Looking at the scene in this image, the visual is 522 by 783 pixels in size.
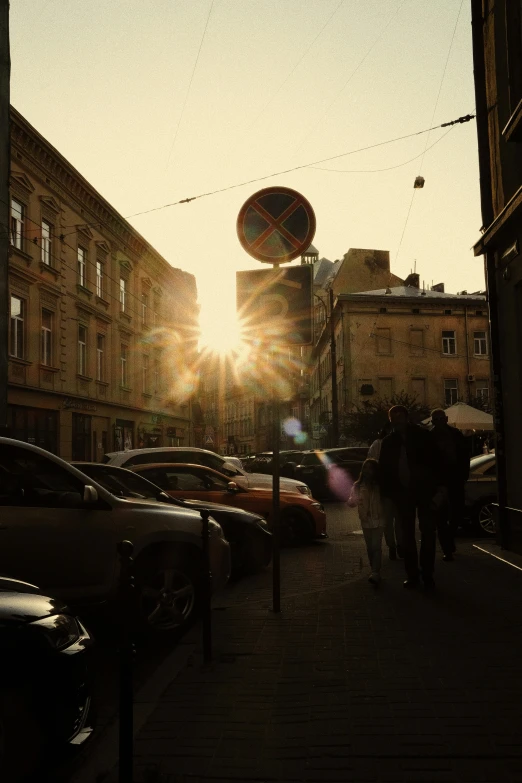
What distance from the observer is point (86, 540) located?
6391mm

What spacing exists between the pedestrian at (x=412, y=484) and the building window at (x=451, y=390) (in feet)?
162

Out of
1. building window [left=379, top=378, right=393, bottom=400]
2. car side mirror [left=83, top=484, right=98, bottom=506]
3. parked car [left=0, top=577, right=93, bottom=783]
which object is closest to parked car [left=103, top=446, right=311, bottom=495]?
car side mirror [left=83, top=484, right=98, bottom=506]

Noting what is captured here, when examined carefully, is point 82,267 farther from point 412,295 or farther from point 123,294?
point 412,295

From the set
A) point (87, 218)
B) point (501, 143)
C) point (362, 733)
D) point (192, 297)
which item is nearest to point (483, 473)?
point (501, 143)

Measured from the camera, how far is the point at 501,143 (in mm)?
11562

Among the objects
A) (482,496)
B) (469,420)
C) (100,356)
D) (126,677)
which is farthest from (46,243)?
(126,677)

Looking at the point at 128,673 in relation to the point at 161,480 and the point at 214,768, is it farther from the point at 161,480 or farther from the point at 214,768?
the point at 161,480

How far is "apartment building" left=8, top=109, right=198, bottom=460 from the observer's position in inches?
1107

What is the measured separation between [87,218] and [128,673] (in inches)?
1307

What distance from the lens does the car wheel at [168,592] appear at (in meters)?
6.75

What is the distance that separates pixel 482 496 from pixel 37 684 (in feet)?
36.8

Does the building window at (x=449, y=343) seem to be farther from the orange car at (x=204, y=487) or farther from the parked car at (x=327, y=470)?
the orange car at (x=204, y=487)

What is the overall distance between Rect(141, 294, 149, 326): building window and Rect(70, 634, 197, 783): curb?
3843 centimetres

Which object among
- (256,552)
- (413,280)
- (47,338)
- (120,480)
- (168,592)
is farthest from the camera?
(413,280)
